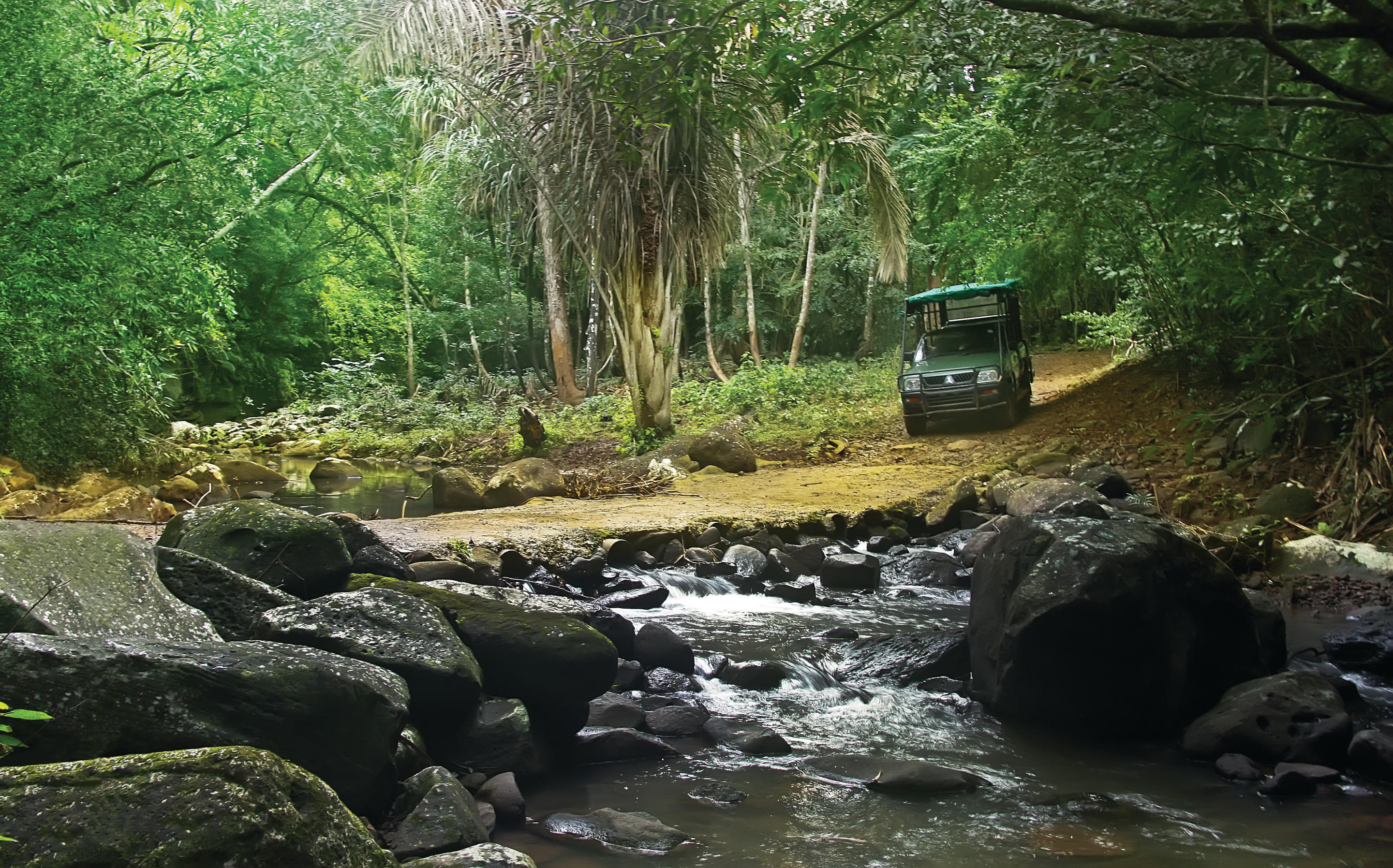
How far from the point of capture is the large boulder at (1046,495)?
31.0 ft

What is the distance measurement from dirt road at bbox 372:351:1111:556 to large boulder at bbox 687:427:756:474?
21 centimetres

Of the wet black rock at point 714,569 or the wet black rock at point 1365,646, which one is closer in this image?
the wet black rock at point 1365,646

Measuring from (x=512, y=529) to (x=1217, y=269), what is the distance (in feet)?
23.4

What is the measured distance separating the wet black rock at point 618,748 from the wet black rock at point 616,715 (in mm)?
201

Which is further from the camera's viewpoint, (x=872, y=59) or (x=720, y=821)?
(x=872, y=59)

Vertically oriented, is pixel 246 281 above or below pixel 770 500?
above

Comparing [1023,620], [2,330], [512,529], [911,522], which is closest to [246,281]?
[2,330]

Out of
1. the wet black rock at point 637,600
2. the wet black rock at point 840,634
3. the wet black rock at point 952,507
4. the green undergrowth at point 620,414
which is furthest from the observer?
the green undergrowth at point 620,414

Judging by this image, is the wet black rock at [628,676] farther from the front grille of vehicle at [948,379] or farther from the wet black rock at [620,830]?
the front grille of vehicle at [948,379]

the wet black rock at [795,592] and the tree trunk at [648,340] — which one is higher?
the tree trunk at [648,340]

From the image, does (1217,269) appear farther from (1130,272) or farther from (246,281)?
(246,281)

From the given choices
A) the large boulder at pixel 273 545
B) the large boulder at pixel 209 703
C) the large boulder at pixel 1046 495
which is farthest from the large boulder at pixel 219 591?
the large boulder at pixel 1046 495

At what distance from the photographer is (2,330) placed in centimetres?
897

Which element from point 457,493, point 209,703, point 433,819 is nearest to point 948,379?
point 457,493
